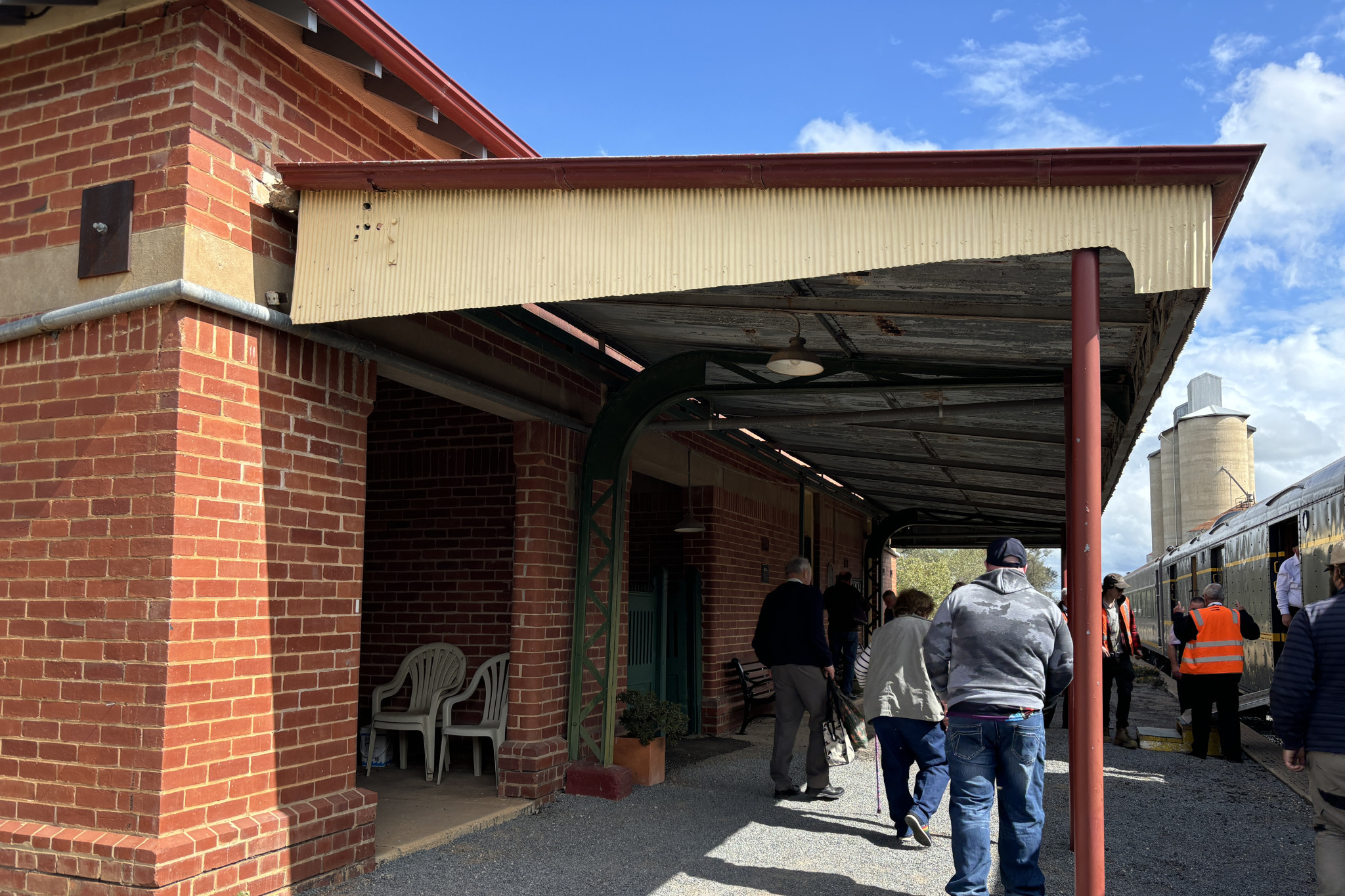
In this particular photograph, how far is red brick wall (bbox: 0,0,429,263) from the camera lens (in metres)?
4.33

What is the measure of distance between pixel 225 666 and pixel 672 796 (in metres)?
3.92

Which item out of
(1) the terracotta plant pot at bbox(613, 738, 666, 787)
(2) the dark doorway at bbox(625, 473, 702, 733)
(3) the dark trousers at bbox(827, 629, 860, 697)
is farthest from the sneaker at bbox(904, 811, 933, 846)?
(3) the dark trousers at bbox(827, 629, 860, 697)

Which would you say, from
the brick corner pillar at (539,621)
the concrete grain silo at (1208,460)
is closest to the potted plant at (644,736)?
the brick corner pillar at (539,621)

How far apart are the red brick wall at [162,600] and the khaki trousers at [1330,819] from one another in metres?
4.43

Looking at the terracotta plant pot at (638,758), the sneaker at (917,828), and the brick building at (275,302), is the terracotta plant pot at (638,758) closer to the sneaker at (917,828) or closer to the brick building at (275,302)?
the sneaker at (917,828)

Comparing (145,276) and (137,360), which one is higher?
(145,276)

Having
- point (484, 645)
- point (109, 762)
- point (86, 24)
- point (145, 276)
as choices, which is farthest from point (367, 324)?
point (484, 645)

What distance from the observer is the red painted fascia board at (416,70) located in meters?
4.72

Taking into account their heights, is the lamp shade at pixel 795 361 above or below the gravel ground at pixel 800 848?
above

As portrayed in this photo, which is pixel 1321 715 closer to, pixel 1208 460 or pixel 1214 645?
pixel 1214 645

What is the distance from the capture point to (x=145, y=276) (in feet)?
14.0

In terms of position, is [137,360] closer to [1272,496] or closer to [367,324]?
[367,324]

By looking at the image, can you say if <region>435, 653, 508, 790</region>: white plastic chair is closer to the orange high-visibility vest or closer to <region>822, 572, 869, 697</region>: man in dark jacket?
<region>822, 572, 869, 697</region>: man in dark jacket

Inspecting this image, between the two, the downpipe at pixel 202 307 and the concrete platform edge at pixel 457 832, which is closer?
the downpipe at pixel 202 307
